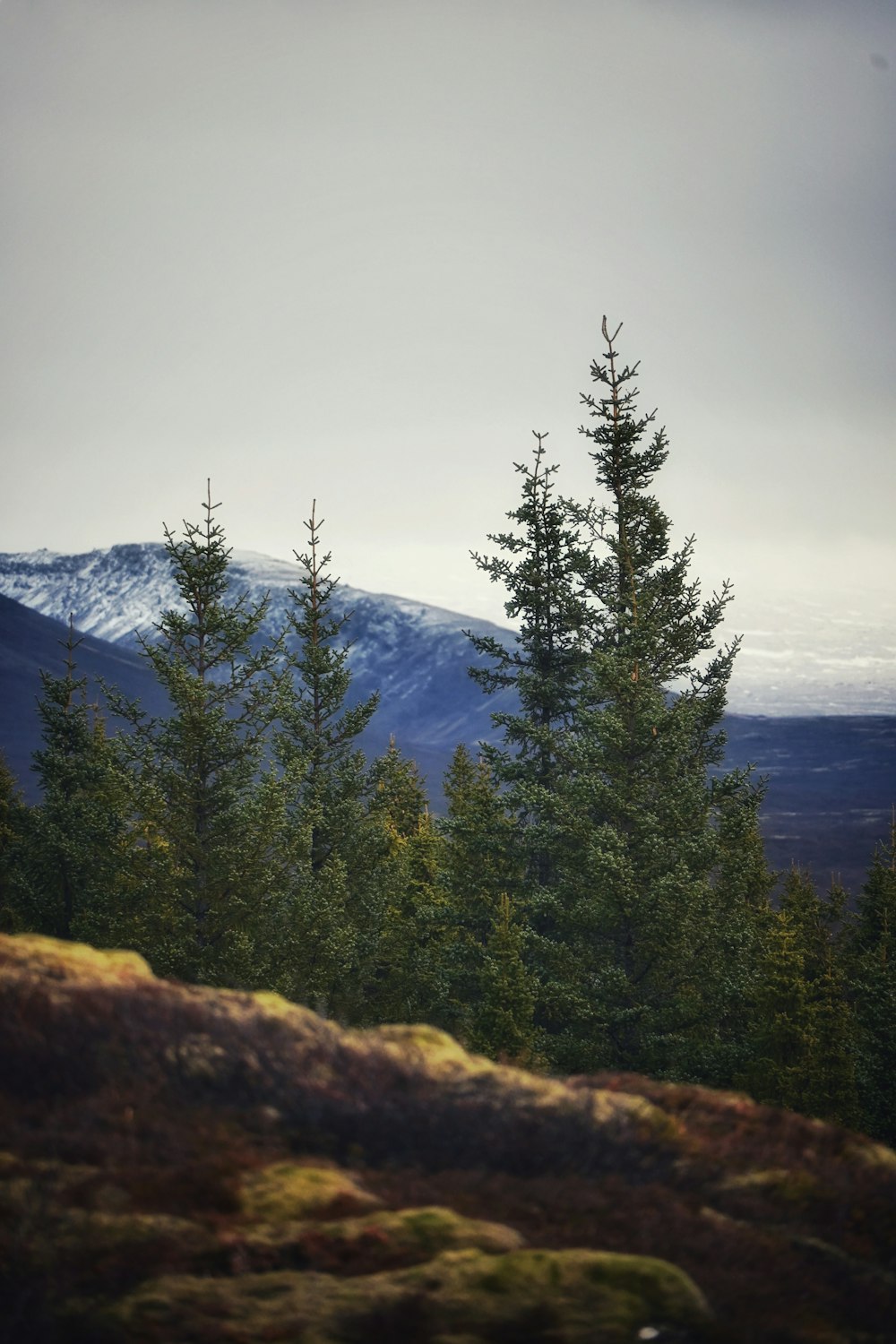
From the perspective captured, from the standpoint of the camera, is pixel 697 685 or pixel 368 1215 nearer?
pixel 368 1215

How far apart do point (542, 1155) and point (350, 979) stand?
19.3 meters

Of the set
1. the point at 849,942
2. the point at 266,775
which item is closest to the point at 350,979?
the point at 266,775

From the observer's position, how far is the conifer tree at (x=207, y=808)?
64.9 feet

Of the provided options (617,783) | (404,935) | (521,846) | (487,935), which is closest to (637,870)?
(617,783)

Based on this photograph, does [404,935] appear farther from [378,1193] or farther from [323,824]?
[378,1193]

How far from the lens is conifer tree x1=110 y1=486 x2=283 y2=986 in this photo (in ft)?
64.9

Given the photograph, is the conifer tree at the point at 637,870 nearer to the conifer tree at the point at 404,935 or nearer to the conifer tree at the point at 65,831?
the conifer tree at the point at 404,935

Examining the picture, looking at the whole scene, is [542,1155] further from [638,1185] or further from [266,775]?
[266,775]

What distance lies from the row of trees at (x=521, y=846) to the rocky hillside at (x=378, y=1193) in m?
10.5

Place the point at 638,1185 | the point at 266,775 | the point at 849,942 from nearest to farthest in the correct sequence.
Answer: the point at 638,1185
the point at 266,775
the point at 849,942

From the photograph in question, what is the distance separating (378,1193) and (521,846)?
17.6 m

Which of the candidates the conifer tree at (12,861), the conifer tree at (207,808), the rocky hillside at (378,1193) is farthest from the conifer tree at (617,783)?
the conifer tree at (12,861)

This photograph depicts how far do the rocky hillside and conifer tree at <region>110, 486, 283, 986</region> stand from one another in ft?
36.5

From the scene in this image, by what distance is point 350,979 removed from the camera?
84.5 ft
